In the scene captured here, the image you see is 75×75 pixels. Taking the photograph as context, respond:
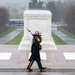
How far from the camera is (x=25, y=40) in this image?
59.1ft

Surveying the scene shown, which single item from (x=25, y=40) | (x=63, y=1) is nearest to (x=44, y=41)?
(x=25, y=40)

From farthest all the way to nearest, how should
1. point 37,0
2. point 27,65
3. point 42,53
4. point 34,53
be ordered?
point 37,0 < point 42,53 < point 27,65 < point 34,53

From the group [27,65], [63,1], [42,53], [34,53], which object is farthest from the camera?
[63,1]

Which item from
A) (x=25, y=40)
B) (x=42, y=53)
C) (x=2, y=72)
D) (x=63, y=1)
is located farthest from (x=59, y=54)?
(x=63, y=1)

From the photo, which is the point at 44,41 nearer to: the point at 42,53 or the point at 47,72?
the point at 42,53

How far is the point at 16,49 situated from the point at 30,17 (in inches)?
75.4

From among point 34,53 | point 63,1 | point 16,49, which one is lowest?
point 63,1

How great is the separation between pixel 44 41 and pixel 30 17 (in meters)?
1.49

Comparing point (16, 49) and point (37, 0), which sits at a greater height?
point (37, 0)

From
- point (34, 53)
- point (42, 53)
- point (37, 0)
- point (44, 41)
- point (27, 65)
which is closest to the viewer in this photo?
point (34, 53)

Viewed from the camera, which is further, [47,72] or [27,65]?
[27,65]

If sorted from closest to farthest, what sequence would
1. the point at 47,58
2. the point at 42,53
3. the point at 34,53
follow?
the point at 34,53 < the point at 47,58 < the point at 42,53

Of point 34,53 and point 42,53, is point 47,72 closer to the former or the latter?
point 34,53

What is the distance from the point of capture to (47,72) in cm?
1306
